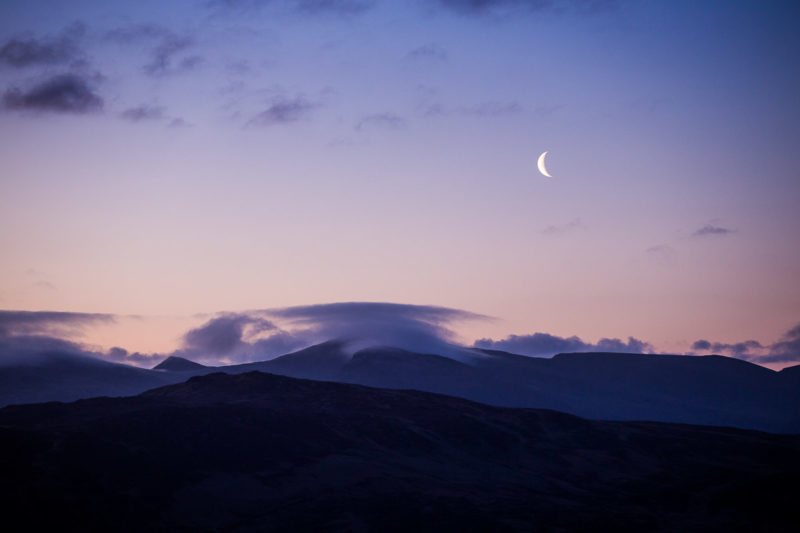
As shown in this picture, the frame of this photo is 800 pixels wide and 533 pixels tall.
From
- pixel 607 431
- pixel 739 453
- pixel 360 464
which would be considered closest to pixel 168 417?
pixel 360 464

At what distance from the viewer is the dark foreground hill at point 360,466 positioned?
91.9 metres

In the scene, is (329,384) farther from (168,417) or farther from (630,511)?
(630,511)

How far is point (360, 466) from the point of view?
118375 millimetres

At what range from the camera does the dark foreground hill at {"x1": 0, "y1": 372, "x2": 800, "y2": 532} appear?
91.9m

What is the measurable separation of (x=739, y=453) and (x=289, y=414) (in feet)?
275

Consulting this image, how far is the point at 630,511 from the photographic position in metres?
103

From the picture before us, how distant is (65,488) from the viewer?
9219 cm

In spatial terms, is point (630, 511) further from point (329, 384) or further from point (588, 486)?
point (329, 384)

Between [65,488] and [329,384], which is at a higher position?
[329,384]

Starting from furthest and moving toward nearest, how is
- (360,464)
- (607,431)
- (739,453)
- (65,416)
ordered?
(607,431) → (739,453) → (65,416) → (360,464)

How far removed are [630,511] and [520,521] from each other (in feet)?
59.6

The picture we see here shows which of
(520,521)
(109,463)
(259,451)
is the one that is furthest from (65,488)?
(520,521)

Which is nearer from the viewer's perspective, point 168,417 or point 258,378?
point 168,417

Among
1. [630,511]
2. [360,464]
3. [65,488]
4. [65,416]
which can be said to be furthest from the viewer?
[65,416]
